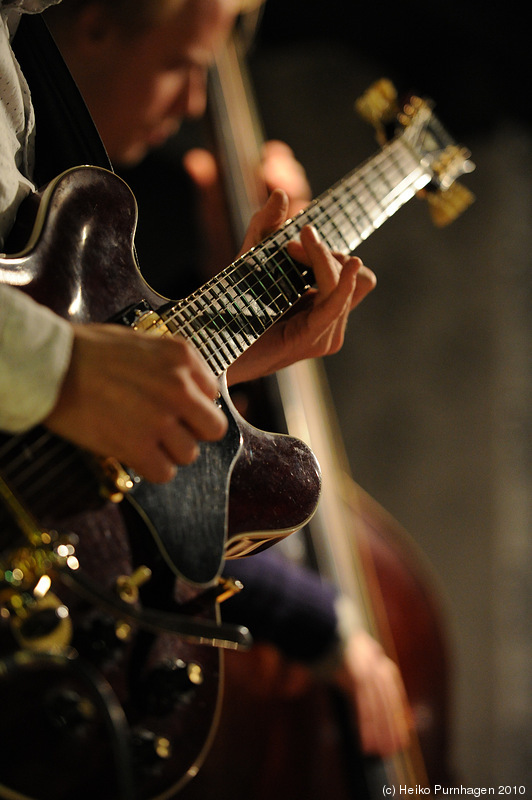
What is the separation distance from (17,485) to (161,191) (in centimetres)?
126

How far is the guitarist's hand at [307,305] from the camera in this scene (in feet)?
1.91

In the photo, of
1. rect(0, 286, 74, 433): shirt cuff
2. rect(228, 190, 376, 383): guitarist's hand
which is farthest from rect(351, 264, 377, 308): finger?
rect(0, 286, 74, 433): shirt cuff

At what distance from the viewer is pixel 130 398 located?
1.21ft

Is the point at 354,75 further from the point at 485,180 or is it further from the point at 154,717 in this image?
the point at 154,717

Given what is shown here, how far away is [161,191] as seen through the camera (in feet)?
5.06

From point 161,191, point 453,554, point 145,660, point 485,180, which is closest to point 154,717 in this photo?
point 145,660

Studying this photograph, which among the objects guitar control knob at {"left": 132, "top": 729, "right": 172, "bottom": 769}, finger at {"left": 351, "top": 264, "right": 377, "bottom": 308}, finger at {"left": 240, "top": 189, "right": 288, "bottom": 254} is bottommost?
guitar control knob at {"left": 132, "top": 729, "right": 172, "bottom": 769}

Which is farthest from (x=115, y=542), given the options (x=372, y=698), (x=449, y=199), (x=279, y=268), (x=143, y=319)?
(x=372, y=698)

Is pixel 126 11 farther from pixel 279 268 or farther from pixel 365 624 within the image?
pixel 365 624

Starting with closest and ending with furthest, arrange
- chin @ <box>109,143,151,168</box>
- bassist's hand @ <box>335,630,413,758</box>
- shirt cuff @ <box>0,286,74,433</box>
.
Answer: shirt cuff @ <box>0,286,74,433</box> → bassist's hand @ <box>335,630,413,758</box> → chin @ <box>109,143,151,168</box>

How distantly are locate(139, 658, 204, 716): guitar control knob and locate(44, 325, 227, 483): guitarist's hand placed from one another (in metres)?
0.15

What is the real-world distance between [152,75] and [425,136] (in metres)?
0.63

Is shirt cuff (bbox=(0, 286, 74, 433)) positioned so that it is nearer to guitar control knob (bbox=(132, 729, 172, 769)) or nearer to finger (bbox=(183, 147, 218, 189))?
guitar control knob (bbox=(132, 729, 172, 769))

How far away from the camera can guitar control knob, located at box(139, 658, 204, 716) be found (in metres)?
0.43
